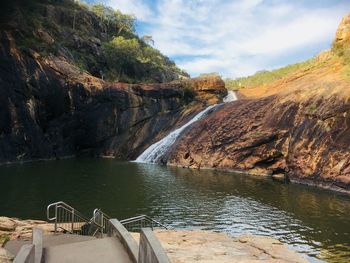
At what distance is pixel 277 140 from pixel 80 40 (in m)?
42.4

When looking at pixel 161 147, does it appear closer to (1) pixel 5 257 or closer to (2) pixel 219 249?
(2) pixel 219 249

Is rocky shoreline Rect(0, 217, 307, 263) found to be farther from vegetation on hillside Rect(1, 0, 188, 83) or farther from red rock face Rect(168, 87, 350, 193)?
vegetation on hillside Rect(1, 0, 188, 83)

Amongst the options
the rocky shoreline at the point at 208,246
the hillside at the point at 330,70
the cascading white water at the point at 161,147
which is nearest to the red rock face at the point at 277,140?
the cascading white water at the point at 161,147

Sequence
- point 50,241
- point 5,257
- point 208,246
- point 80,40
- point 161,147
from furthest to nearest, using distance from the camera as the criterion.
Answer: point 80,40 → point 161,147 → point 208,246 → point 50,241 → point 5,257

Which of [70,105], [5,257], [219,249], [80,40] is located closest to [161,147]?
[70,105]

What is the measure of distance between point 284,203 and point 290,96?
18348 millimetres

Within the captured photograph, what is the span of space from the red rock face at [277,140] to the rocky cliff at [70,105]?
10233 millimetres

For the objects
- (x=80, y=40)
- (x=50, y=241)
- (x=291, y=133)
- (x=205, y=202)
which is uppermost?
(x=80, y=40)

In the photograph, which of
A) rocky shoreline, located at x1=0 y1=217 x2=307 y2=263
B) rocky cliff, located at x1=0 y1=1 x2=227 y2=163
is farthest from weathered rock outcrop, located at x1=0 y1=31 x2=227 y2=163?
rocky shoreline, located at x1=0 y1=217 x2=307 y2=263

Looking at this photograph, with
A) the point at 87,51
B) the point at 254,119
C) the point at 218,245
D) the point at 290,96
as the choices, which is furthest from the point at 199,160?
the point at 87,51

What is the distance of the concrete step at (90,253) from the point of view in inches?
293

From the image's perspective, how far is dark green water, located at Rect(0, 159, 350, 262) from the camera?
18750 millimetres

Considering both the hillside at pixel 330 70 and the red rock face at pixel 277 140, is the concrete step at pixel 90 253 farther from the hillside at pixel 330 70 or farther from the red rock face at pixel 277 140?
the hillside at pixel 330 70

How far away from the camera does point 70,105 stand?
52.1 m
